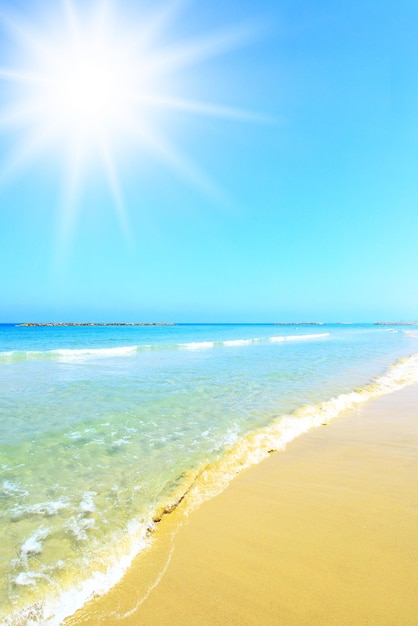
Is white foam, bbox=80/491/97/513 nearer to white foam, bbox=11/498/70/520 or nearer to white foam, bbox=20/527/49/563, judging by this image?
white foam, bbox=11/498/70/520

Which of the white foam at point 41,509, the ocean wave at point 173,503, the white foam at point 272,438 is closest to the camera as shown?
the ocean wave at point 173,503

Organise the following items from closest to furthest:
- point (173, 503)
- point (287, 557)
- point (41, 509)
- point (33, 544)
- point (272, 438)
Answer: point (287, 557), point (33, 544), point (41, 509), point (173, 503), point (272, 438)

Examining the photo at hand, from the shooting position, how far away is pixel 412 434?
6.20 meters

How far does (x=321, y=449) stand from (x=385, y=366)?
12.3m

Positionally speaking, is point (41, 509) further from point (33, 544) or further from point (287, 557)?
point (287, 557)

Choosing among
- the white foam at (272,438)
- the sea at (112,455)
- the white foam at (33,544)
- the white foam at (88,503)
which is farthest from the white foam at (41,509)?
the white foam at (272,438)

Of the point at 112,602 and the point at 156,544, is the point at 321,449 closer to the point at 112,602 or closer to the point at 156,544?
the point at 156,544

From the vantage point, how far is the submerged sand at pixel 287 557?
2.36 metres

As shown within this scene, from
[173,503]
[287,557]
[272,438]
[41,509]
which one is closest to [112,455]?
[41,509]

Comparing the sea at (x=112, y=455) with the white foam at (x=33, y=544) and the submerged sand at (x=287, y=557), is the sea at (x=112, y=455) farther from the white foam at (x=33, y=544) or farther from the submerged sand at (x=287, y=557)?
the submerged sand at (x=287, y=557)

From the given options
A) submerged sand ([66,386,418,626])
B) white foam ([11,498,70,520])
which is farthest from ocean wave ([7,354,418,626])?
white foam ([11,498,70,520])

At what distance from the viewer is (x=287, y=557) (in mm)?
2908

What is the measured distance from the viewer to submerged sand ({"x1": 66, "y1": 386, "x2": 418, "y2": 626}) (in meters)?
2.36

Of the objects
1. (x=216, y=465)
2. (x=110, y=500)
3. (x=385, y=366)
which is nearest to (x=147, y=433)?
(x=216, y=465)
